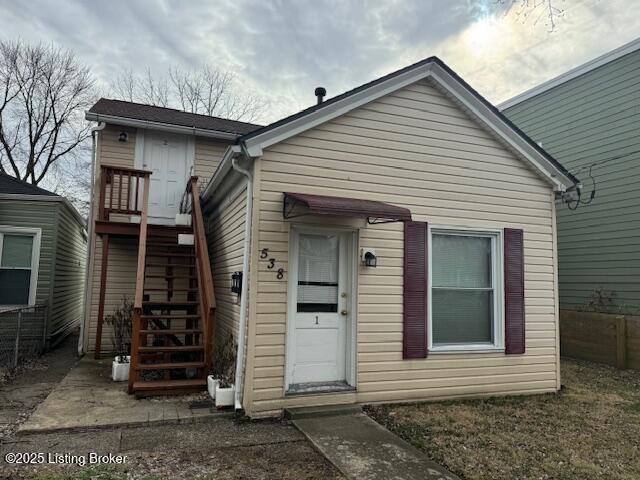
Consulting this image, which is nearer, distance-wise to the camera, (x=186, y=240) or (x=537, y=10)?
(x=537, y=10)

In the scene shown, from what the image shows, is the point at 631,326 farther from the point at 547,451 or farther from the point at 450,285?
the point at 547,451

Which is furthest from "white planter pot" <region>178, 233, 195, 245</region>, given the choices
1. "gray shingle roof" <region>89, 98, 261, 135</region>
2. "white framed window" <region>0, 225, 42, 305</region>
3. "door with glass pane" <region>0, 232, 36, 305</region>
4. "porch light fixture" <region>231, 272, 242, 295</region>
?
"door with glass pane" <region>0, 232, 36, 305</region>

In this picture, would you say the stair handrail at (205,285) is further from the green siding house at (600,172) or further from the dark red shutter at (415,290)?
the green siding house at (600,172)

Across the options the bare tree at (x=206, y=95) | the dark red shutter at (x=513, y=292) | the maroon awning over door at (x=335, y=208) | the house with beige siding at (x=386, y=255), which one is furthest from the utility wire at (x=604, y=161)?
the bare tree at (x=206, y=95)

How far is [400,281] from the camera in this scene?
209 inches

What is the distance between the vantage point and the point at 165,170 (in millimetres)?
8992

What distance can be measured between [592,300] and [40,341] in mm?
10724

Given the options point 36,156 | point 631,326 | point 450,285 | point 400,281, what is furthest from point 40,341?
point 36,156

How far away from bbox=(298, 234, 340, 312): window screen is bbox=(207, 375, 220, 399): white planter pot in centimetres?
127

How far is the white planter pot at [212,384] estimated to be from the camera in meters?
4.96

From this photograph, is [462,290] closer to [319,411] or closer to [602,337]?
[319,411]

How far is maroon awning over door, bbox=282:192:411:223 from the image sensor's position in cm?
Result: 428

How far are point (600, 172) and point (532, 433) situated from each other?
6.78m

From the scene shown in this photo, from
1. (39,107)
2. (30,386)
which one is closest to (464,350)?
(30,386)
